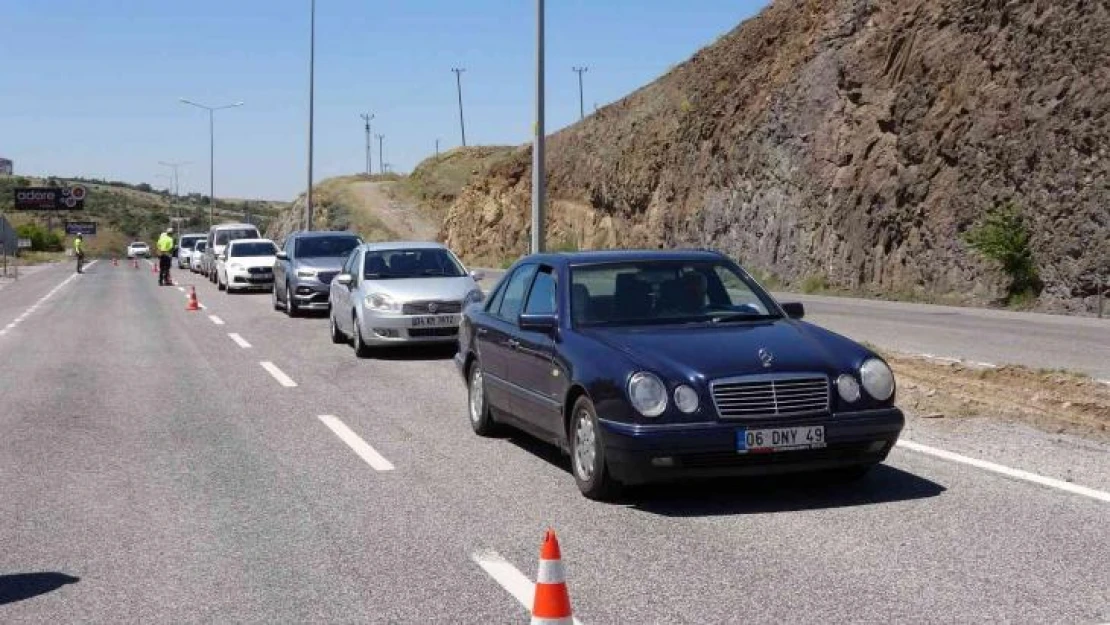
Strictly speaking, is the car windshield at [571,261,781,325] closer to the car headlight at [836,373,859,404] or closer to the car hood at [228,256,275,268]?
the car headlight at [836,373,859,404]

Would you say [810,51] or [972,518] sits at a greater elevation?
[810,51]

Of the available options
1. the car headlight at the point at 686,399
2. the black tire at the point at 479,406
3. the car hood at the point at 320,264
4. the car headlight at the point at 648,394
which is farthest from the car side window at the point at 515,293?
the car hood at the point at 320,264

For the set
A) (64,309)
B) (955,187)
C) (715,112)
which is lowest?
(64,309)

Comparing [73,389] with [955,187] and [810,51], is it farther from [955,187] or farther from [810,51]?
[810,51]

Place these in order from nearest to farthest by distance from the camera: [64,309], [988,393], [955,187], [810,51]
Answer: [988,393] < [64,309] < [955,187] < [810,51]

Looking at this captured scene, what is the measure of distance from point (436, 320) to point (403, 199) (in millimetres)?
96003


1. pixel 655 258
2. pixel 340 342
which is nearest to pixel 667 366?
pixel 655 258

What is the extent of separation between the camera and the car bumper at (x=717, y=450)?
708cm

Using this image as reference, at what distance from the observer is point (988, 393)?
11.9 m

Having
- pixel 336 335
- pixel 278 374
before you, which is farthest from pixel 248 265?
pixel 278 374

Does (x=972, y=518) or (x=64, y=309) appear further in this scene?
(x=64, y=309)

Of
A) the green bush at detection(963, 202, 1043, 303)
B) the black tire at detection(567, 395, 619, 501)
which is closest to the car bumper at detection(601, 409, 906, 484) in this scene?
the black tire at detection(567, 395, 619, 501)

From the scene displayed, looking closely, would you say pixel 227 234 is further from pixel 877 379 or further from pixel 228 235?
pixel 877 379

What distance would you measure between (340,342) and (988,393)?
1014 centimetres
